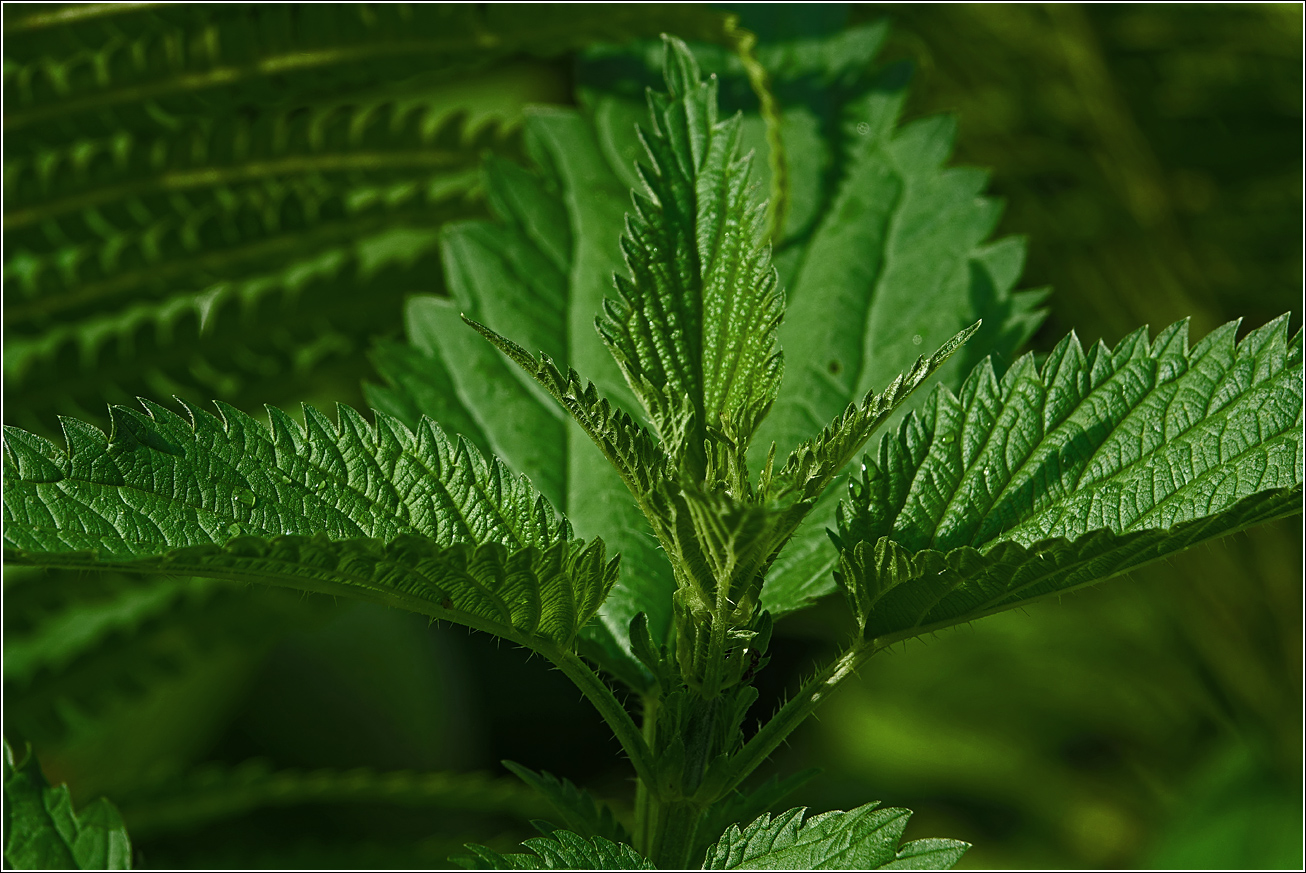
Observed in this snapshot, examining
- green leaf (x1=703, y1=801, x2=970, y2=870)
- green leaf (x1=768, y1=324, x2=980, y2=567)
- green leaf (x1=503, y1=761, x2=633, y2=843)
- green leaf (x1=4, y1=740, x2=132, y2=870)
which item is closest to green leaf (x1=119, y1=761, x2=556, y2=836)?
green leaf (x1=4, y1=740, x2=132, y2=870)

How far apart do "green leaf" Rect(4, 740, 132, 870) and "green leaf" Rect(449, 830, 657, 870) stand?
0.37 m

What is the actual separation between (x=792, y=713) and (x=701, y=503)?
0.62ft

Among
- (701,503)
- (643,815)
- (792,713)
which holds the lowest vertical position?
(643,815)

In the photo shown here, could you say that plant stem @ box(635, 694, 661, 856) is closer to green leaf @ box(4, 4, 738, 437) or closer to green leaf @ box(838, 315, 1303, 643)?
green leaf @ box(838, 315, 1303, 643)

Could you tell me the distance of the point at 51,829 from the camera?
90 centimetres

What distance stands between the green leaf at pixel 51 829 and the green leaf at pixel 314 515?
297 millimetres

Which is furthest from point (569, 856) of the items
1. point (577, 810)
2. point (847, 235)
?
point (847, 235)

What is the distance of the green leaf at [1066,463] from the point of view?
762mm

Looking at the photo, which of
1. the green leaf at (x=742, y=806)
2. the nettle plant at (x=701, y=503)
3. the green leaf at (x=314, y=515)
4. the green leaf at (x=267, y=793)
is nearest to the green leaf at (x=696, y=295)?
the nettle plant at (x=701, y=503)

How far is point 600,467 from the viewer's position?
106 centimetres

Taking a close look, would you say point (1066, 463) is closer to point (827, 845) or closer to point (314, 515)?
point (827, 845)

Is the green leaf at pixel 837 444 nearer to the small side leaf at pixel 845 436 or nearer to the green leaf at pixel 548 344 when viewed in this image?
the small side leaf at pixel 845 436

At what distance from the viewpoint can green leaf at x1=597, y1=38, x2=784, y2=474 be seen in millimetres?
766

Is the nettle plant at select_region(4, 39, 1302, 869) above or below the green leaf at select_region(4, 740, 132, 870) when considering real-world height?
above
